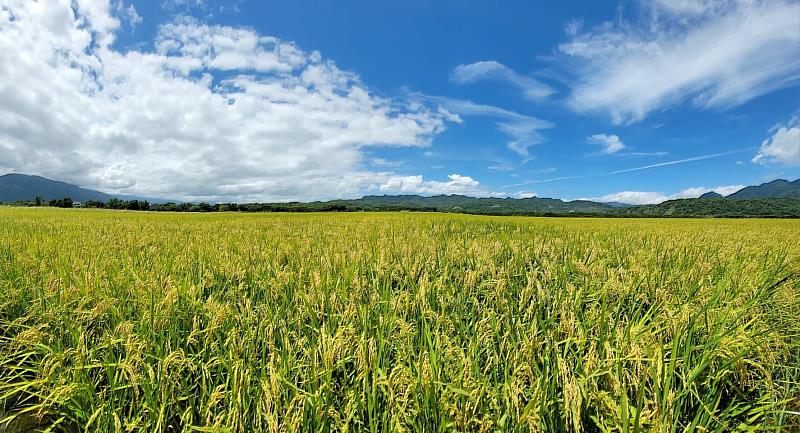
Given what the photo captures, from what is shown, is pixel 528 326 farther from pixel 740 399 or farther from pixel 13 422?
pixel 13 422

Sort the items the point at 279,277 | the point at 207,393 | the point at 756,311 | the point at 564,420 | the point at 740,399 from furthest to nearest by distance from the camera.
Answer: the point at 279,277
the point at 756,311
the point at 740,399
the point at 207,393
the point at 564,420

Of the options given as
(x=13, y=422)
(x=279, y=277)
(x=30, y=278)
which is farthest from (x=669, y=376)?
(x=30, y=278)

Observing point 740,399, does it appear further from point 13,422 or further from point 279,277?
point 13,422

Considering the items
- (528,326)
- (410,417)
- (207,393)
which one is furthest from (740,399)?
(207,393)

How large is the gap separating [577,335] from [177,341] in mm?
3413

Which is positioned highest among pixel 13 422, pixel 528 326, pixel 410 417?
pixel 528 326

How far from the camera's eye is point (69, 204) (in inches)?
3875

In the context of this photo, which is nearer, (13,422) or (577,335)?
(13,422)

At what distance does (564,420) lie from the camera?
198 cm

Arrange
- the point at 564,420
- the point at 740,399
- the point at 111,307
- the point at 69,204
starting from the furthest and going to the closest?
the point at 69,204
the point at 111,307
the point at 740,399
the point at 564,420

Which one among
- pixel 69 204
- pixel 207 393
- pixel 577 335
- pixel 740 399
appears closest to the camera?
pixel 207 393

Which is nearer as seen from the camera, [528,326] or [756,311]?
[528,326]

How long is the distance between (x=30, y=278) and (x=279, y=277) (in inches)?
130

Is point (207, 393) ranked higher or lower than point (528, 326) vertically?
lower
